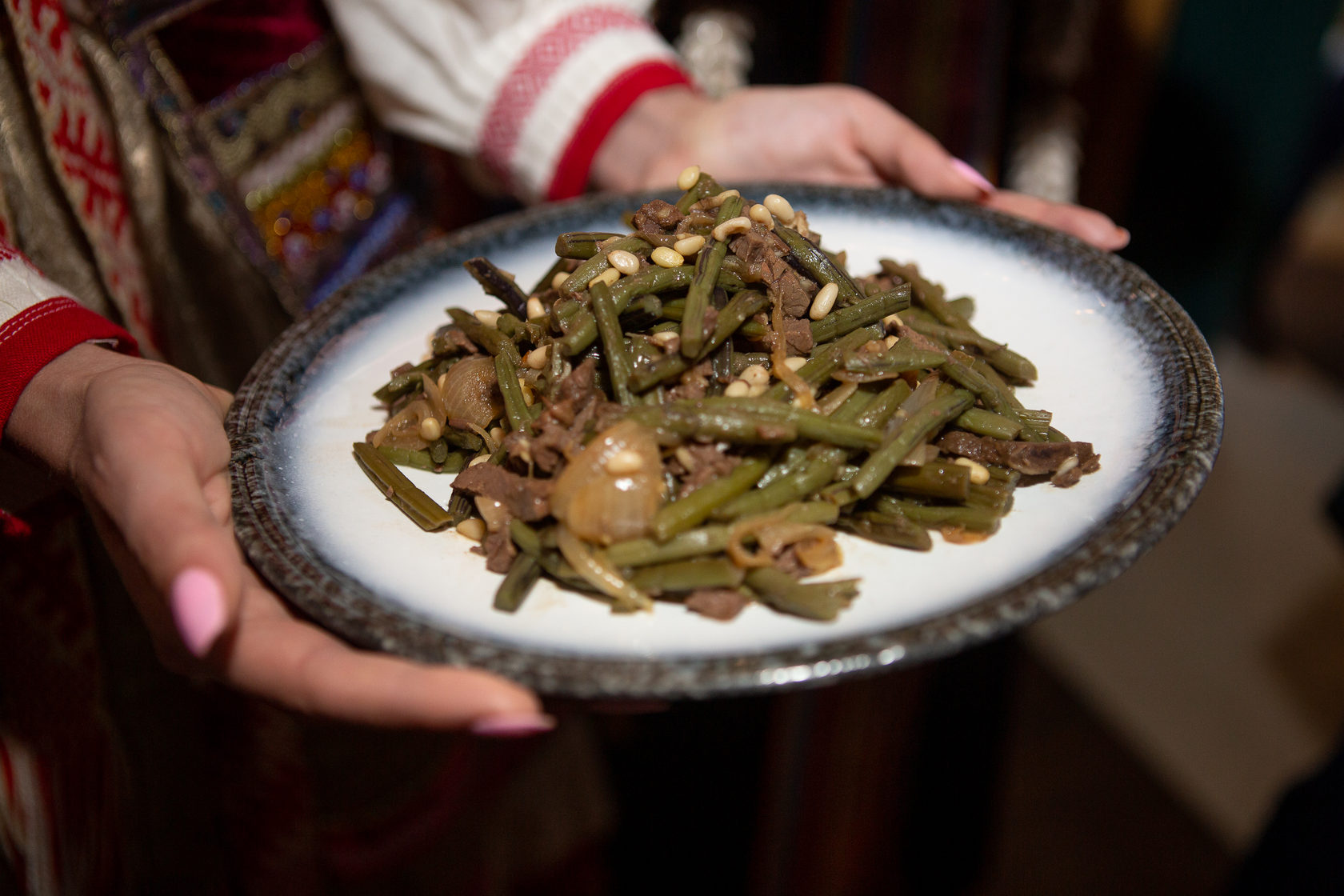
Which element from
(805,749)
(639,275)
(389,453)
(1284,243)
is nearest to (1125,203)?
(1284,243)

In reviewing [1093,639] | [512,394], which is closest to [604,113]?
[512,394]

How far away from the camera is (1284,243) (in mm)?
7578

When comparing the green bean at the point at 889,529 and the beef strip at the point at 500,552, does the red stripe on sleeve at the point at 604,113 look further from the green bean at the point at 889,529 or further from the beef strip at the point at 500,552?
the green bean at the point at 889,529

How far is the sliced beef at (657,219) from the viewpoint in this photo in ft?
8.78

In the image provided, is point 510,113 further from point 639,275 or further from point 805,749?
point 805,749

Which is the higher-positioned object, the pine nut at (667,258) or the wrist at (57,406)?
the pine nut at (667,258)

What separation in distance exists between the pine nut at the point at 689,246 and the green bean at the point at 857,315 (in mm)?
386

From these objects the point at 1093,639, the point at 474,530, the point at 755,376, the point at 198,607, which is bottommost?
the point at 1093,639

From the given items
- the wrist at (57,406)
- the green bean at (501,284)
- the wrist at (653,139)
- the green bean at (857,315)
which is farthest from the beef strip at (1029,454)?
the wrist at (57,406)

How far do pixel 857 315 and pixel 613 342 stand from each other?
0.68 metres

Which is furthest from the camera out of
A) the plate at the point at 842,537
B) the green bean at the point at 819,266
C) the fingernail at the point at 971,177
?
the fingernail at the point at 971,177

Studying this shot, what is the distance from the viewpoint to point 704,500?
2164 millimetres

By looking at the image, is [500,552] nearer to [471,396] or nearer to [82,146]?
[471,396]

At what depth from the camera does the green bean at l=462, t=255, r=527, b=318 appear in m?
2.75
